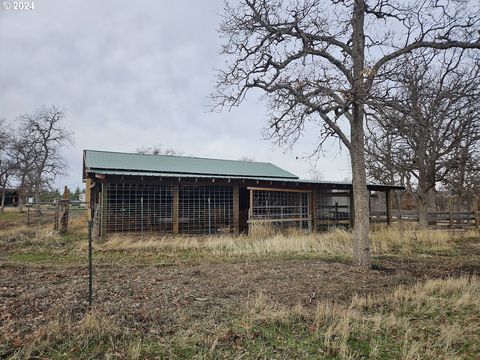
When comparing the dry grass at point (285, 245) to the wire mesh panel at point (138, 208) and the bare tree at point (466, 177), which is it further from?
the bare tree at point (466, 177)

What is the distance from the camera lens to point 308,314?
454 cm

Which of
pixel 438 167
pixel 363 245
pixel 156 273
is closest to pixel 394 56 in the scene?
pixel 363 245

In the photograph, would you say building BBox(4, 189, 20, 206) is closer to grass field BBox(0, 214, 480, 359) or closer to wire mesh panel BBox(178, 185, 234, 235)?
wire mesh panel BBox(178, 185, 234, 235)

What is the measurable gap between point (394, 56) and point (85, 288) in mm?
8451

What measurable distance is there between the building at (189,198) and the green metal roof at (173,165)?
6 centimetres

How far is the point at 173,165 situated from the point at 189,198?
4.00 m

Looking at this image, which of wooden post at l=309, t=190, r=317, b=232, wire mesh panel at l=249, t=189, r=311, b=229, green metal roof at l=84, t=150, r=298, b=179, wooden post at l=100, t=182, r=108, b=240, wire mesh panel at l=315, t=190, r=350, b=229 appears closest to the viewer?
wooden post at l=100, t=182, r=108, b=240

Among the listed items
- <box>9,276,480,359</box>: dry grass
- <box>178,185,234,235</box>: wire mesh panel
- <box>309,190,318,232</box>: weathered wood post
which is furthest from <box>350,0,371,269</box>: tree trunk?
<box>309,190,318,232</box>: weathered wood post

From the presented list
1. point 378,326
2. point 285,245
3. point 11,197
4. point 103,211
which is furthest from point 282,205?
point 11,197

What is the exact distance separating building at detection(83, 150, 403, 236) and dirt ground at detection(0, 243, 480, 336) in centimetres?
649

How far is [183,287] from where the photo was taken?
5879 mm

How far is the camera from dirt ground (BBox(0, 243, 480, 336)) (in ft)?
14.2

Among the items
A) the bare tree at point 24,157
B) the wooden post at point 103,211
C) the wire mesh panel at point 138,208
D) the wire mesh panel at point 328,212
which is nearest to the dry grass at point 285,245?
the wooden post at point 103,211

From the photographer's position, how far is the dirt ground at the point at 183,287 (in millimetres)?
4340
